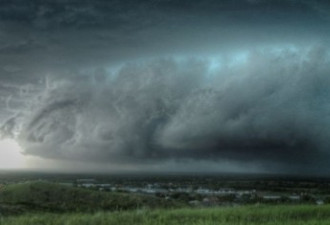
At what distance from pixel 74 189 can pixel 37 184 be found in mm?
3056

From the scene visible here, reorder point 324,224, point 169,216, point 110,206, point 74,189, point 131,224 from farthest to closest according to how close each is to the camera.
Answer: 1. point 74,189
2. point 110,206
3. point 169,216
4. point 131,224
5. point 324,224

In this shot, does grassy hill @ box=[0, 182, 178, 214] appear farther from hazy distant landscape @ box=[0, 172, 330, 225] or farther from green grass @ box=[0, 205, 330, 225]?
green grass @ box=[0, 205, 330, 225]

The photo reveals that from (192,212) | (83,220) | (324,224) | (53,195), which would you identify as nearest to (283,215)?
(192,212)

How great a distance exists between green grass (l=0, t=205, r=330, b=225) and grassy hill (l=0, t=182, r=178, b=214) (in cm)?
862

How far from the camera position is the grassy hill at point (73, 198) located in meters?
33.8

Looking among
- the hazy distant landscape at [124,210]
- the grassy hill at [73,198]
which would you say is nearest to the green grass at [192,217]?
the hazy distant landscape at [124,210]

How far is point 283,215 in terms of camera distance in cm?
2544

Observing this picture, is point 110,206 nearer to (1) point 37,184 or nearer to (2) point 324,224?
(1) point 37,184

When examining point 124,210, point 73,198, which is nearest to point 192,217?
point 124,210

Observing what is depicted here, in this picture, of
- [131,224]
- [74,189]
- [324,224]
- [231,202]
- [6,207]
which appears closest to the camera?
[324,224]

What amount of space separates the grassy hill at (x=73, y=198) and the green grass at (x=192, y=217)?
862 cm

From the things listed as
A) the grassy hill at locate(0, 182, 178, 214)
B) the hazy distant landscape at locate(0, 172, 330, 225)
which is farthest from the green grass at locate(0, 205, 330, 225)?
the grassy hill at locate(0, 182, 178, 214)

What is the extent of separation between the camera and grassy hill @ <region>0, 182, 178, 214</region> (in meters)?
33.8

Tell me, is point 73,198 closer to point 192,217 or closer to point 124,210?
point 124,210
